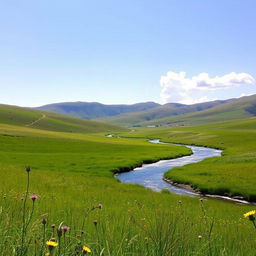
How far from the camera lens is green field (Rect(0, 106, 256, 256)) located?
5.64m

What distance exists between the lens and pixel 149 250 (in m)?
5.58

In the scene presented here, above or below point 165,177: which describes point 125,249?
above

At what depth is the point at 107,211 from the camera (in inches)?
618

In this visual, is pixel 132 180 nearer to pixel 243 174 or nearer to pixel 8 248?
pixel 243 174

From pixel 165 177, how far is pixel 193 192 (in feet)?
26.5

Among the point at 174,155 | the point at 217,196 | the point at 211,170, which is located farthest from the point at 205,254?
the point at 174,155

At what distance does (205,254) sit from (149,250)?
1071 millimetres

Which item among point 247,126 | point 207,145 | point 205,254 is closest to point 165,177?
point 205,254

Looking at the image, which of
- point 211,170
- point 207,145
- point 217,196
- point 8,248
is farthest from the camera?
point 207,145

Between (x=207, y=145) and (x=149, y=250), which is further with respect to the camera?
(x=207, y=145)

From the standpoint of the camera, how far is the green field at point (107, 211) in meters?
5.64

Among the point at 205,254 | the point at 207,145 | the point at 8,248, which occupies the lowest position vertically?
the point at 207,145

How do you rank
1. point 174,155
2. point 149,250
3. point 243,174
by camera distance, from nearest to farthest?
point 149,250, point 243,174, point 174,155

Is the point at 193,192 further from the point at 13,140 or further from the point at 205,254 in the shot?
the point at 13,140
